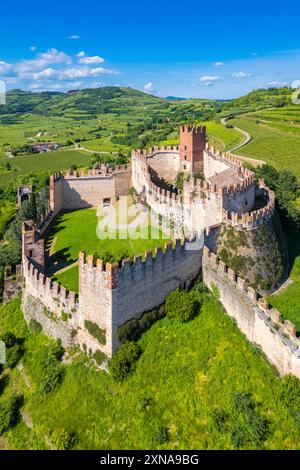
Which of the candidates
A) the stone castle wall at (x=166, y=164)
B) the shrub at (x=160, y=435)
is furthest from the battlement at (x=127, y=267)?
the stone castle wall at (x=166, y=164)

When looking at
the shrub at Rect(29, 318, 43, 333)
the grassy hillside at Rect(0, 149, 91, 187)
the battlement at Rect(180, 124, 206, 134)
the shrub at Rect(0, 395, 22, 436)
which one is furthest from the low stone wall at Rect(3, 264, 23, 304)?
the grassy hillside at Rect(0, 149, 91, 187)

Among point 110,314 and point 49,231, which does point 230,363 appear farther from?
point 49,231

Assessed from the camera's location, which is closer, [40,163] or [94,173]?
[94,173]

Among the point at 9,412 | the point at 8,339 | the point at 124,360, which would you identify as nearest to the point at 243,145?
the point at 8,339

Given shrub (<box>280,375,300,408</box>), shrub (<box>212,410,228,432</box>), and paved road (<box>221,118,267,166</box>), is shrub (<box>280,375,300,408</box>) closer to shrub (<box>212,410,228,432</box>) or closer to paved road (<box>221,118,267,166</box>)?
shrub (<box>212,410,228,432</box>)

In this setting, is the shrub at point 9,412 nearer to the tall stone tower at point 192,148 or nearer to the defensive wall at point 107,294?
the defensive wall at point 107,294

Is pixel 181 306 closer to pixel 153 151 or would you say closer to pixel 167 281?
pixel 167 281
